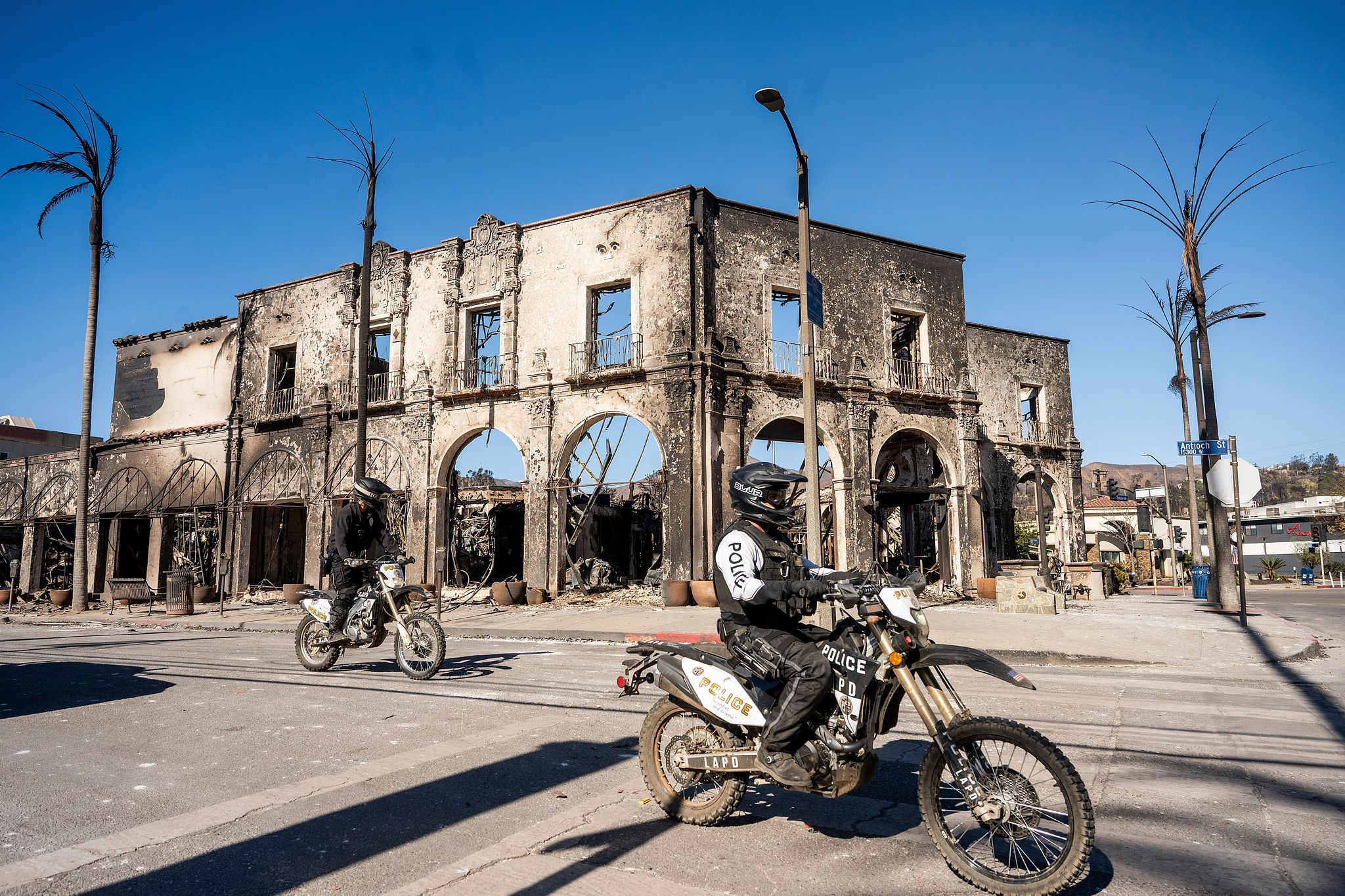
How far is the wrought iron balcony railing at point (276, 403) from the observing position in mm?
26203

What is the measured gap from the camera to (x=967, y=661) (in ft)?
10.2

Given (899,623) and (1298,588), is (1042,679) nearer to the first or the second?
(899,623)

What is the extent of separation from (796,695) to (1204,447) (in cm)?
1480

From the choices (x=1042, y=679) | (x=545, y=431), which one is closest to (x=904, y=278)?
(x=545, y=431)

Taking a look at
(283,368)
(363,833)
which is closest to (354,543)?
(363,833)

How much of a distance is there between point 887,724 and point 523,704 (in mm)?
4003

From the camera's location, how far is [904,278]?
Answer: 2431cm

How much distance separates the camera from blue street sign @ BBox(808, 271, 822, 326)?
37.4 feet

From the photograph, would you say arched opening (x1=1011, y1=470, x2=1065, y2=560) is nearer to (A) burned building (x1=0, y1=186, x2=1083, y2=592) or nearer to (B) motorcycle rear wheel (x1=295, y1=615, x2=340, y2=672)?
(A) burned building (x1=0, y1=186, x2=1083, y2=592)

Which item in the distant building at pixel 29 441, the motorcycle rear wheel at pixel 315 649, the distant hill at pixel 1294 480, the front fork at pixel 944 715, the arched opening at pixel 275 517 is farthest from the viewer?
the distant hill at pixel 1294 480

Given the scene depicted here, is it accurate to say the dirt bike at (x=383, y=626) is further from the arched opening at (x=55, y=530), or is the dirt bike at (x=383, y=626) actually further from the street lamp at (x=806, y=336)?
the arched opening at (x=55, y=530)

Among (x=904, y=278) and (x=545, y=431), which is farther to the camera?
(x=904, y=278)

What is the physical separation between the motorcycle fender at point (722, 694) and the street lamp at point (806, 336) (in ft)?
20.9

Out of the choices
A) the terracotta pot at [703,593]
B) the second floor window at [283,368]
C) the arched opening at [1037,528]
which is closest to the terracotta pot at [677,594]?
the terracotta pot at [703,593]
